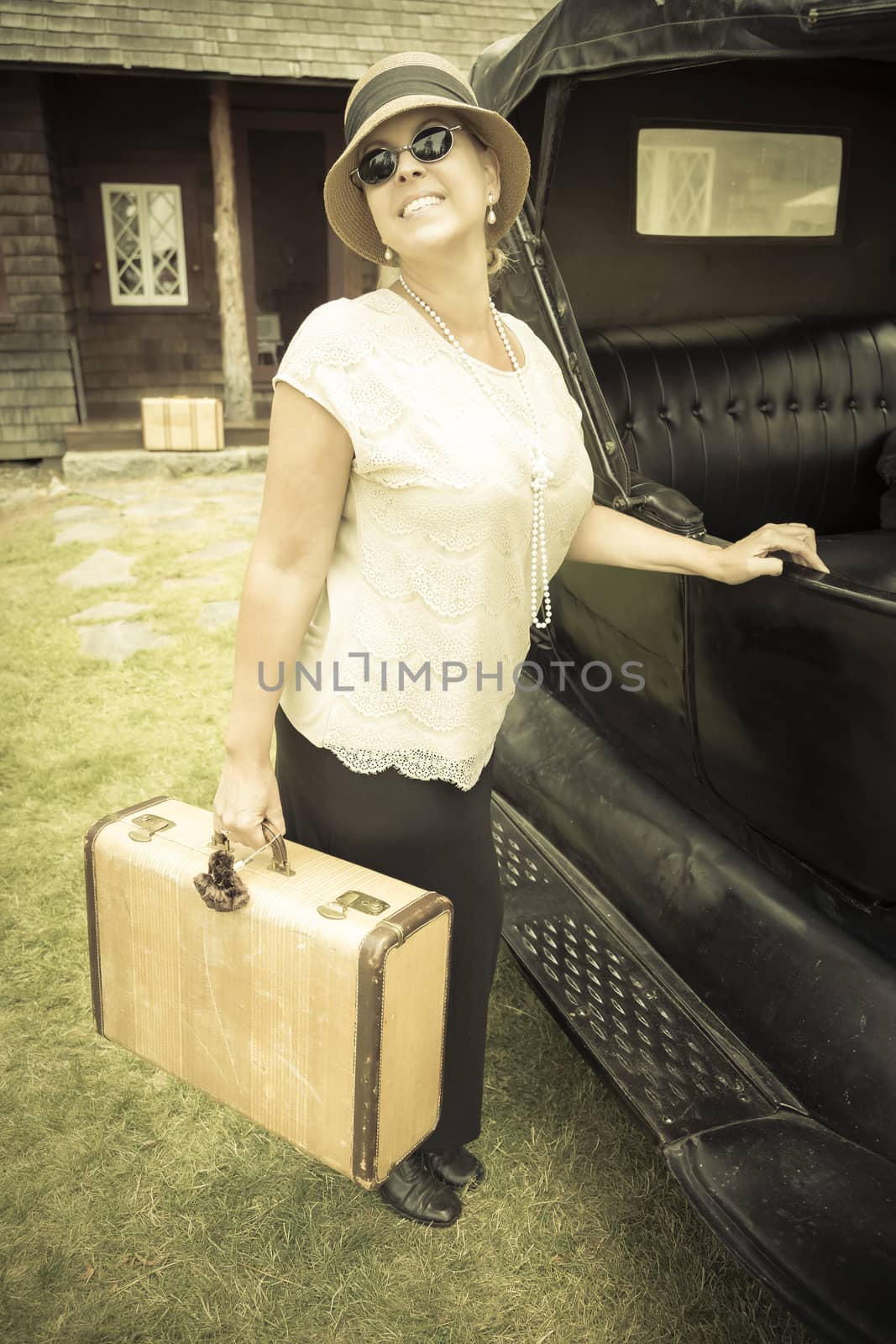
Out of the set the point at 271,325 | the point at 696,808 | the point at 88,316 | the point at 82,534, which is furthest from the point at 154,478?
the point at 696,808

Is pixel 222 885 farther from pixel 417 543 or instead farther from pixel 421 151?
pixel 421 151

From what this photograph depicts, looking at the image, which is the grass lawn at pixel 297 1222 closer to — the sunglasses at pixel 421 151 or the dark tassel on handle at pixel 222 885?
the dark tassel on handle at pixel 222 885

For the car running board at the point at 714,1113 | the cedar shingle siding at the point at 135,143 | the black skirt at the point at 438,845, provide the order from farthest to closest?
the cedar shingle siding at the point at 135,143, the black skirt at the point at 438,845, the car running board at the point at 714,1113

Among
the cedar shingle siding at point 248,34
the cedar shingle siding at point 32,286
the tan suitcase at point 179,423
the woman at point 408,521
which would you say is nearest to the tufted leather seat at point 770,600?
the woman at point 408,521

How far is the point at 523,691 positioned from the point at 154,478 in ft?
20.3

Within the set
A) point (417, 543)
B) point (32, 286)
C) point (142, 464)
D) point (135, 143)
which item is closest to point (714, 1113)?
point (417, 543)

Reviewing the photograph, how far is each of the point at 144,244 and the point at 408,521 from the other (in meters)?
9.26

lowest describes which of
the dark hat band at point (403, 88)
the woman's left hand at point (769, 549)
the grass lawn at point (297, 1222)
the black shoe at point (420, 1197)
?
the grass lawn at point (297, 1222)

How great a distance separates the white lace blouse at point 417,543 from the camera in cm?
145

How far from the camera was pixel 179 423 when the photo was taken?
827cm

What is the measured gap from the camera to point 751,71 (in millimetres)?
2830

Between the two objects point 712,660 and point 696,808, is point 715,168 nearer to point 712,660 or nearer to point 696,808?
point 712,660

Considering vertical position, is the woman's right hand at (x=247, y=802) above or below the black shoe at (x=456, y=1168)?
above

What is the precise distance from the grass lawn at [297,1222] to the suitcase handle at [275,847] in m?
0.82
